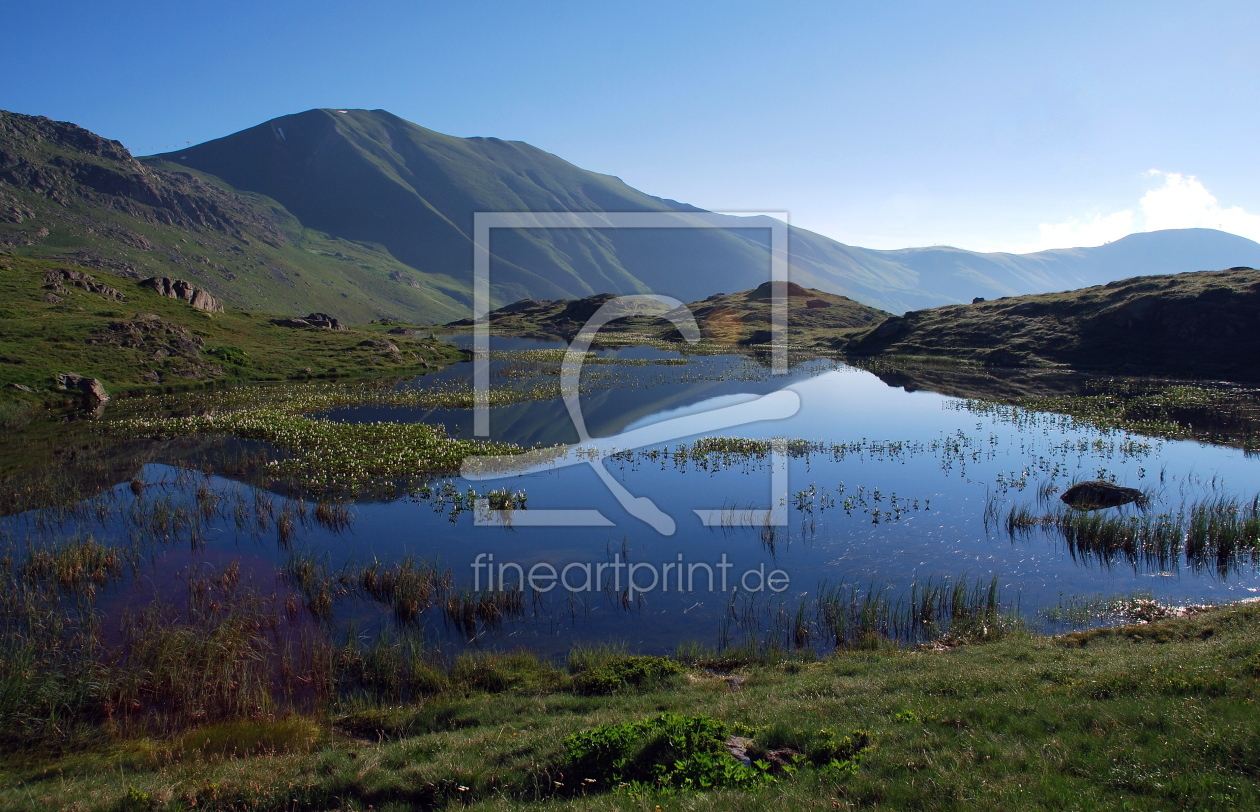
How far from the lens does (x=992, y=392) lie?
72.2 m

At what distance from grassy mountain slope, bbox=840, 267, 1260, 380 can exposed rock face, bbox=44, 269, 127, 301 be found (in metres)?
127

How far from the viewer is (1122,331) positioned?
97250 mm

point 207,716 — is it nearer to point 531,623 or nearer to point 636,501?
point 531,623

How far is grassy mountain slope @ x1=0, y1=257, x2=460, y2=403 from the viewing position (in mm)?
61531

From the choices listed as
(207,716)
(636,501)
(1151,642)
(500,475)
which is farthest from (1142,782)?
(500,475)

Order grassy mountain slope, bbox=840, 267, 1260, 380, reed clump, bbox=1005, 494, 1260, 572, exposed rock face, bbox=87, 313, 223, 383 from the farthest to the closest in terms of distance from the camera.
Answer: grassy mountain slope, bbox=840, 267, 1260, 380 < exposed rock face, bbox=87, 313, 223, 383 < reed clump, bbox=1005, 494, 1260, 572

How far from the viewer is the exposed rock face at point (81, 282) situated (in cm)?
8471

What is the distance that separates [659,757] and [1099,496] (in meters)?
29.5

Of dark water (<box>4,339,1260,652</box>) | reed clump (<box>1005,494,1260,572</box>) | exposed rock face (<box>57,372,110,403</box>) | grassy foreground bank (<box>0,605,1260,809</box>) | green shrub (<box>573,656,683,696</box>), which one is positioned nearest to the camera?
grassy foreground bank (<box>0,605,1260,809</box>)

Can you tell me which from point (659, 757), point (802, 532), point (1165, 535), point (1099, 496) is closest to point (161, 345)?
point (802, 532)

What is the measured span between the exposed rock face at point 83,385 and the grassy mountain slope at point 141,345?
0.77 m

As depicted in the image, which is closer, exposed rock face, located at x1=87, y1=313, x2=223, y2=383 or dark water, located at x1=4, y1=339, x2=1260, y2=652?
dark water, located at x1=4, y1=339, x2=1260, y2=652

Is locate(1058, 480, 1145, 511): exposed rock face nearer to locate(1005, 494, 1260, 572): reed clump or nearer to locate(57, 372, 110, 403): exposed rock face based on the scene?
locate(1005, 494, 1260, 572): reed clump

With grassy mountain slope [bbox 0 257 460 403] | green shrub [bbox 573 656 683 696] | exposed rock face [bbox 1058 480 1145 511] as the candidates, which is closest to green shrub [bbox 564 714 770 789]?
green shrub [bbox 573 656 683 696]
